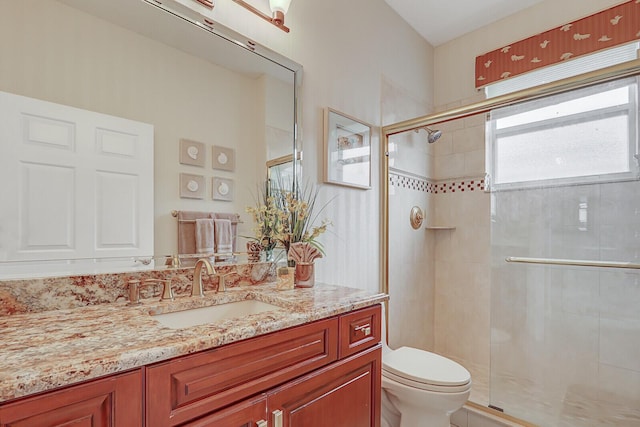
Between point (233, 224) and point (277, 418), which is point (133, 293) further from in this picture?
point (277, 418)

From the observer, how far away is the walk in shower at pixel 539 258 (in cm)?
199

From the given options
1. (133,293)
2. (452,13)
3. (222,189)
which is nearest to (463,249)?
(452,13)

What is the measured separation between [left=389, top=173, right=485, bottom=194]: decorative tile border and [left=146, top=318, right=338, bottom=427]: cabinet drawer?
156 centimetres

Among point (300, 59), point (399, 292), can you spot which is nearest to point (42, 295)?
point (300, 59)

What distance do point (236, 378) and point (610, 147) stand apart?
99.0 inches

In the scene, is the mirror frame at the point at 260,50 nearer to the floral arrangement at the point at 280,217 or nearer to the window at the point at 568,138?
the floral arrangement at the point at 280,217

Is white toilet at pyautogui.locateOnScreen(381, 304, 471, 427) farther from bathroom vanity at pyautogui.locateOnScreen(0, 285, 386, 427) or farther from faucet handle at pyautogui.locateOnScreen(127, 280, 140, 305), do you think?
faucet handle at pyautogui.locateOnScreen(127, 280, 140, 305)

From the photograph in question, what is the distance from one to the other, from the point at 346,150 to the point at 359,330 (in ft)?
3.65

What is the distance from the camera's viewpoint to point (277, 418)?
0.94 metres

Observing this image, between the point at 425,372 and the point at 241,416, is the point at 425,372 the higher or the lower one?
the lower one

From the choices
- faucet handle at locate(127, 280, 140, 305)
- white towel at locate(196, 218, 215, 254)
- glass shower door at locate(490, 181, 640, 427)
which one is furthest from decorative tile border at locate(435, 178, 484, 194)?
faucet handle at locate(127, 280, 140, 305)

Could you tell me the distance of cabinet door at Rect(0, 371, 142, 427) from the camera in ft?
1.86

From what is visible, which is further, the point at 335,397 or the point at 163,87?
the point at 163,87

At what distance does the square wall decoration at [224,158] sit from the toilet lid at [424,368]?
126cm
